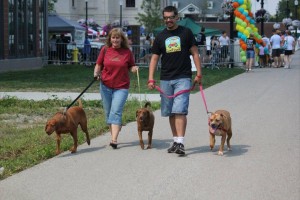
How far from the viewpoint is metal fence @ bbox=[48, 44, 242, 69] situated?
1251 inches

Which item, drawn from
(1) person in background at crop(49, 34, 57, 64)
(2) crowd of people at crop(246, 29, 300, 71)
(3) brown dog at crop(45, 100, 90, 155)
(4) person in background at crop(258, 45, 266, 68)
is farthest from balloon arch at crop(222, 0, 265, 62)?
(3) brown dog at crop(45, 100, 90, 155)

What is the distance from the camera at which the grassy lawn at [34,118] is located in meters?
8.81

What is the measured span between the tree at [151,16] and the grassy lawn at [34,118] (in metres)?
41.2

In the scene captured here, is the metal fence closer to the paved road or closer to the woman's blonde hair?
the paved road

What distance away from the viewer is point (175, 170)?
794 cm

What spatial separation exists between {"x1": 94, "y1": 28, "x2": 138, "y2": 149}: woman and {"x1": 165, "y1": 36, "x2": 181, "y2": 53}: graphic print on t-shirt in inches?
31.0

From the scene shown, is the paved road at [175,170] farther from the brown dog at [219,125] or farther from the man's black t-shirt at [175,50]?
the man's black t-shirt at [175,50]

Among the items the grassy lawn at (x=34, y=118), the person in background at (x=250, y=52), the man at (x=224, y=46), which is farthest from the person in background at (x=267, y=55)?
the grassy lawn at (x=34, y=118)

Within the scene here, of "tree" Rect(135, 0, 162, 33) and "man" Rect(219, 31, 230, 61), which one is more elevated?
"tree" Rect(135, 0, 162, 33)

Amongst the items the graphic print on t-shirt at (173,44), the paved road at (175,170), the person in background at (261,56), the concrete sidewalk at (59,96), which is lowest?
the paved road at (175,170)

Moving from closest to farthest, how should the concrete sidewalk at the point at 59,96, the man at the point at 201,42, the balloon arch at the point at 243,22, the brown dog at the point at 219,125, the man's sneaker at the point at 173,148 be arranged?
the brown dog at the point at 219,125
the man's sneaker at the point at 173,148
the concrete sidewalk at the point at 59,96
the balloon arch at the point at 243,22
the man at the point at 201,42

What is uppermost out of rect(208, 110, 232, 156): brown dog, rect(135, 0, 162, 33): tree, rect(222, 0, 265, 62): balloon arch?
rect(135, 0, 162, 33): tree

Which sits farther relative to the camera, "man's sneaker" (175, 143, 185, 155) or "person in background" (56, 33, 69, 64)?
"person in background" (56, 33, 69, 64)

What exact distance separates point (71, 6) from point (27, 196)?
6748 cm
